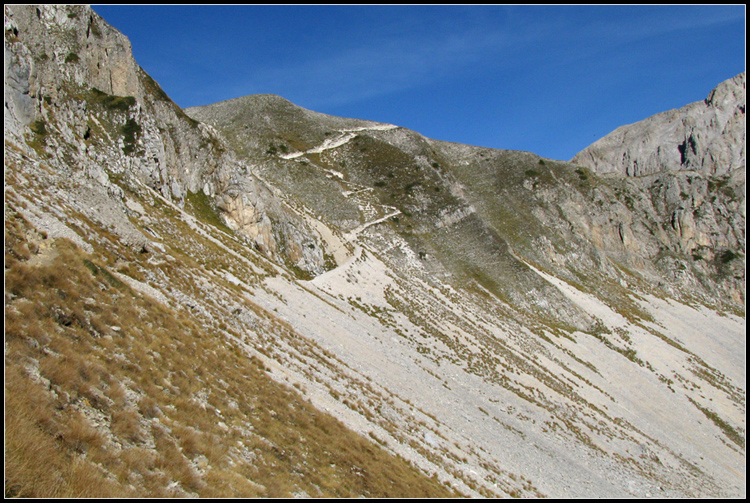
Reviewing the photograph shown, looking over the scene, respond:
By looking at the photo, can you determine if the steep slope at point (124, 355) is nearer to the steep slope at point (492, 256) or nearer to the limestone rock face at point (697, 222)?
the steep slope at point (492, 256)

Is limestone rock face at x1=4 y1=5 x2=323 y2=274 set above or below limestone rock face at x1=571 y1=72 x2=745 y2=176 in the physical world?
below

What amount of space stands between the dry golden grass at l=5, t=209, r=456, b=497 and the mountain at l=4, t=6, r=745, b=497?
0.07 meters

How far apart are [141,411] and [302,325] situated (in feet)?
64.6

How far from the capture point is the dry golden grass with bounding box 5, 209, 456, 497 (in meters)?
7.05

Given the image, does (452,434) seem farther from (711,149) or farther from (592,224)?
(711,149)

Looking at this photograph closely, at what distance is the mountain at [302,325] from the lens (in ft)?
31.9

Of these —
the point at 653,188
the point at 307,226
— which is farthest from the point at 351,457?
the point at 653,188

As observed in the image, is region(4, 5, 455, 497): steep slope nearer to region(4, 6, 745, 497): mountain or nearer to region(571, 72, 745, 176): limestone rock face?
region(4, 6, 745, 497): mountain

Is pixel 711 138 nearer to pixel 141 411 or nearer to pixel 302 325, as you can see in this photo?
pixel 302 325

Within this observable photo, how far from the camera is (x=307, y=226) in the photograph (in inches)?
2128

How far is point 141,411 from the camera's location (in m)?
9.51

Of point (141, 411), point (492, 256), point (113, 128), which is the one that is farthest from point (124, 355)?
point (492, 256)

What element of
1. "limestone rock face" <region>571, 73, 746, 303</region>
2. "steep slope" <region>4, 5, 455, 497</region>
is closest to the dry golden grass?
"steep slope" <region>4, 5, 455, 497</region>

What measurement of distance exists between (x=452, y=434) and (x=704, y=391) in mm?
59071
